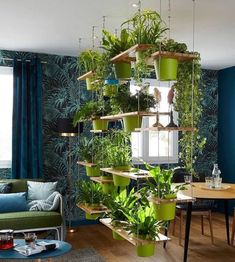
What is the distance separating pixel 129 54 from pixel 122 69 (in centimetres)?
29

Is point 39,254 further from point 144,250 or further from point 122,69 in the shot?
point 122,69

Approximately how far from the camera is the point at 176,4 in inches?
133

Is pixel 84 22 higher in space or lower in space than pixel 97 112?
higher

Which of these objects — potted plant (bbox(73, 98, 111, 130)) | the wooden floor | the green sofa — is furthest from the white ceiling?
the wooden floor

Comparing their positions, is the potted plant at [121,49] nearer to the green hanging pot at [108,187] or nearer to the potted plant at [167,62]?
the potted plant at [167,62]

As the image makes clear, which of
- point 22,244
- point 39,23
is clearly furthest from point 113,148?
point 39,23

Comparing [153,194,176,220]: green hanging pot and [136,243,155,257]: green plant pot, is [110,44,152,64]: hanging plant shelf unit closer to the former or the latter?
[153,194,176,220]: green hanging pot

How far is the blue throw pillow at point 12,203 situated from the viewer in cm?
441

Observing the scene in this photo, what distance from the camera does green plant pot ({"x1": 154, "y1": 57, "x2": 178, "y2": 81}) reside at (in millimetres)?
2439

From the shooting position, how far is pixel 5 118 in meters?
Answer: 5.32

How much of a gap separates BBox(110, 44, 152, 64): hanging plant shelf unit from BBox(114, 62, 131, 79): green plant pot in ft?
0.12

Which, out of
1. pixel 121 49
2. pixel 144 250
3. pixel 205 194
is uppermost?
pixel 121 49

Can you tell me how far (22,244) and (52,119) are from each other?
266 cm

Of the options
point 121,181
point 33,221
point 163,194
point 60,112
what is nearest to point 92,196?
point 121,181
